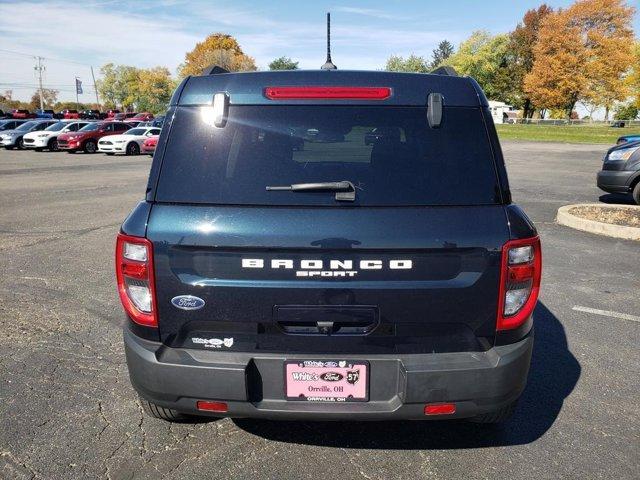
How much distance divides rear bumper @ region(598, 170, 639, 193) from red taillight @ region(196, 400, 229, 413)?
10282 mm

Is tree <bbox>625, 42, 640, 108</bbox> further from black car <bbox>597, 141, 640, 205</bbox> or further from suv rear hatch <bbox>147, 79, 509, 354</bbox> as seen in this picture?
suv rear hatch <bbox>147, 79, 509, 354</bbox>

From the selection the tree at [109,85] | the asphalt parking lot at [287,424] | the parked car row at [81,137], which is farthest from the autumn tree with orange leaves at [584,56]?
the tree at [109,85]

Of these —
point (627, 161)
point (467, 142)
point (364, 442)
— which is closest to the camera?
point (467, 142)

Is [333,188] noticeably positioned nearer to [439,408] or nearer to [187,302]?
[187,302]

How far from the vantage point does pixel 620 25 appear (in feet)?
193

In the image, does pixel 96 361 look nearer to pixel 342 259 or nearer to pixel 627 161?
pixel 342 259

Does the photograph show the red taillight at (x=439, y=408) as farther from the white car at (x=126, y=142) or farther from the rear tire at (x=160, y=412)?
the white car at (x=126, y=142)

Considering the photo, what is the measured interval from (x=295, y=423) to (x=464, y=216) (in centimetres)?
161

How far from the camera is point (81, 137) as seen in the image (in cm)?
2755

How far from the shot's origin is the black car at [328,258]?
7.27 ft

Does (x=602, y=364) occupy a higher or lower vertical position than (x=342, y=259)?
lower

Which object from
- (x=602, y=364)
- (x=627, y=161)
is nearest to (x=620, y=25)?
(x=627, y=161)

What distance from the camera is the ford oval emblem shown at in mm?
2264

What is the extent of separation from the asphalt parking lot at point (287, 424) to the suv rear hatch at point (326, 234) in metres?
0.77
